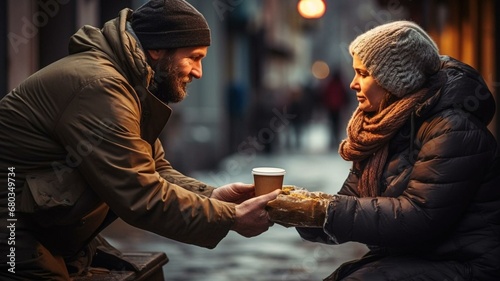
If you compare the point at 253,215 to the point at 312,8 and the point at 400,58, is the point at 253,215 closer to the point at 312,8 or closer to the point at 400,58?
the point at 400,58

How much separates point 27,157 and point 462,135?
208 centimetres

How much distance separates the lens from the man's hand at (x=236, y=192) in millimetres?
4789

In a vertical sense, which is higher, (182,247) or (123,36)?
(123,36)

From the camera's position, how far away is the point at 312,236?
4566 millimetres

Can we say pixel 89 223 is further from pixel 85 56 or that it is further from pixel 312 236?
pixel 312 236

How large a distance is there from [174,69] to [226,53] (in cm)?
1876

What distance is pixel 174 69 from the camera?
449 cm

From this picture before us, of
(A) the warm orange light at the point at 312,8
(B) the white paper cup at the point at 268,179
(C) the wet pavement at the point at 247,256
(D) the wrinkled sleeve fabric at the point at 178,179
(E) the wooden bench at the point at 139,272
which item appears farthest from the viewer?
(A) the warm orange light at the point at 312,8

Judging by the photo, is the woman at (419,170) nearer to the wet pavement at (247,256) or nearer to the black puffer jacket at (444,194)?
the black puffer jacket at (444,194)

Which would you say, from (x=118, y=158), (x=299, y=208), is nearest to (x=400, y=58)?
(x=299, y=208)

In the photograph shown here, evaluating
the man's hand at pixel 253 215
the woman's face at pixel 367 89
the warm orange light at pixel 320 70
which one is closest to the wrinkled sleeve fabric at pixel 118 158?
the man's hand at pixel 253 215

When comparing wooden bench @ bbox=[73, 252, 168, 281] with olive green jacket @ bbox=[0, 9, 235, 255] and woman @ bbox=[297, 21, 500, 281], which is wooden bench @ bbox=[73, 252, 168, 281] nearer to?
olive green jacket @ bbox=[0, 9, 235, 255]

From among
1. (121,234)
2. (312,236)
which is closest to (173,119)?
(121,234)

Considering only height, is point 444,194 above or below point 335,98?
above
